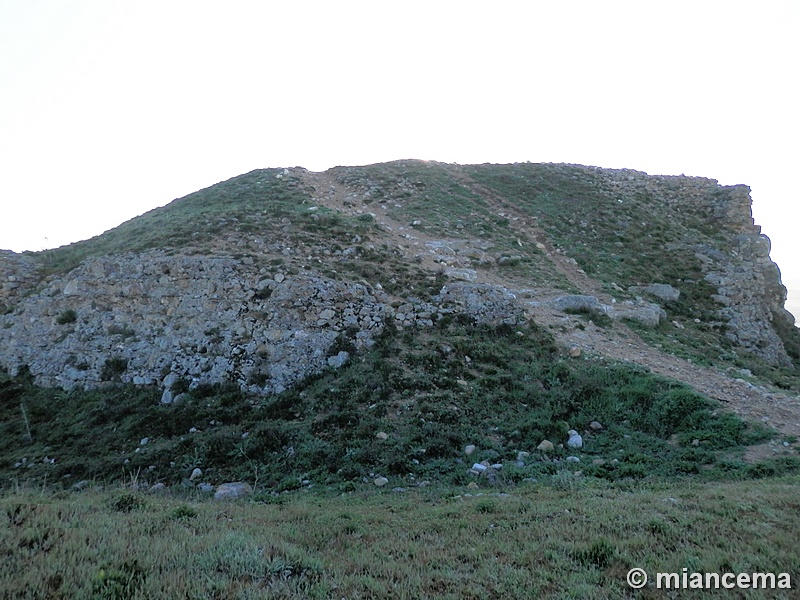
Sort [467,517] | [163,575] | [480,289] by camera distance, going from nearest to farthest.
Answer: [163,575]
[467,517]
[480,289]

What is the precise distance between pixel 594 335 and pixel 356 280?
6.96 meters

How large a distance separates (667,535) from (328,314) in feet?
29.9

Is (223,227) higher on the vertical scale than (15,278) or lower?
higher

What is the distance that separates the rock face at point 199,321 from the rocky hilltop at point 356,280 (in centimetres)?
4

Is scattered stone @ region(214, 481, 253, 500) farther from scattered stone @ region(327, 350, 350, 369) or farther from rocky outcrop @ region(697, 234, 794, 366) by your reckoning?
rocky outcrop @ region(697, 234, 794, 366)

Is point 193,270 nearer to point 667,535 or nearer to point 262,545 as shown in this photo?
point 262,545

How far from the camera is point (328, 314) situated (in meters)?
12.7

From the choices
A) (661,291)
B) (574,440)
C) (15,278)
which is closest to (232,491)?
(574,440)

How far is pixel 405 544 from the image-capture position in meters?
5.48

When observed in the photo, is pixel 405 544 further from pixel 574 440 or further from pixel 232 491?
pixel 574 440

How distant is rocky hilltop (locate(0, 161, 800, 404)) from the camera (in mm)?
12569

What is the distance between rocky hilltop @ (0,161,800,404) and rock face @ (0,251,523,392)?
1.8 inches

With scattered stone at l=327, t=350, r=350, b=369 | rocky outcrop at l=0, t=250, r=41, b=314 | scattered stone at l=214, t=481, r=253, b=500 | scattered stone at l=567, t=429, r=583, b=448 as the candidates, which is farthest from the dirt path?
rocky outcrop at l=0, t=250, r=41, b=314

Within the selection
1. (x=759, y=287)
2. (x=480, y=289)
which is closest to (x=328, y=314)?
(x=480, y=289)
